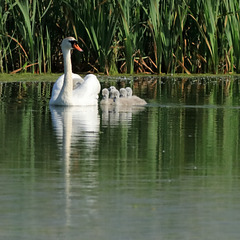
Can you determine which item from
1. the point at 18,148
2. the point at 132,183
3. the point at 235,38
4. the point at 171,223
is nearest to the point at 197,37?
the point at 235,38

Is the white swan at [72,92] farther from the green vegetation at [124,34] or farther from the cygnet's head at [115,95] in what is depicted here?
the green vegetation at [124,34]

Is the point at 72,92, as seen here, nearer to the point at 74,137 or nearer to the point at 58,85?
the point at 58,85

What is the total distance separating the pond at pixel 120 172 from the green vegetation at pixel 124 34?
5.43 metres

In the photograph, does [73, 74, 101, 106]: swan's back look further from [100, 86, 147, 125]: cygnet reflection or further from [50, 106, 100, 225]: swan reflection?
[100, 86, 147, 125]: cygnet reflection

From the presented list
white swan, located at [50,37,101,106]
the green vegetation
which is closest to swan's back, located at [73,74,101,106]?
white swan, located at [50,37,101,106]

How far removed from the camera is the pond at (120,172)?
573 cm

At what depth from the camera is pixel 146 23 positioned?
65.2ft

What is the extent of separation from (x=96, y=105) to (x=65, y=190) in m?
7.33

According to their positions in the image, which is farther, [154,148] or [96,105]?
[96,105]

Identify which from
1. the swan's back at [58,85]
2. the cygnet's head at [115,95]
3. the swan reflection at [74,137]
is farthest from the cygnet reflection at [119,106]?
the swan's back at [58,85]

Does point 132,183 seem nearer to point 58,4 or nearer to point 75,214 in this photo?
point 75,214

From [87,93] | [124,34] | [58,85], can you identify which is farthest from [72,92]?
[124,34]

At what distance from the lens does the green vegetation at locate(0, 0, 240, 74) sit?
1892cm

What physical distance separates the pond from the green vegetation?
17.8ft
